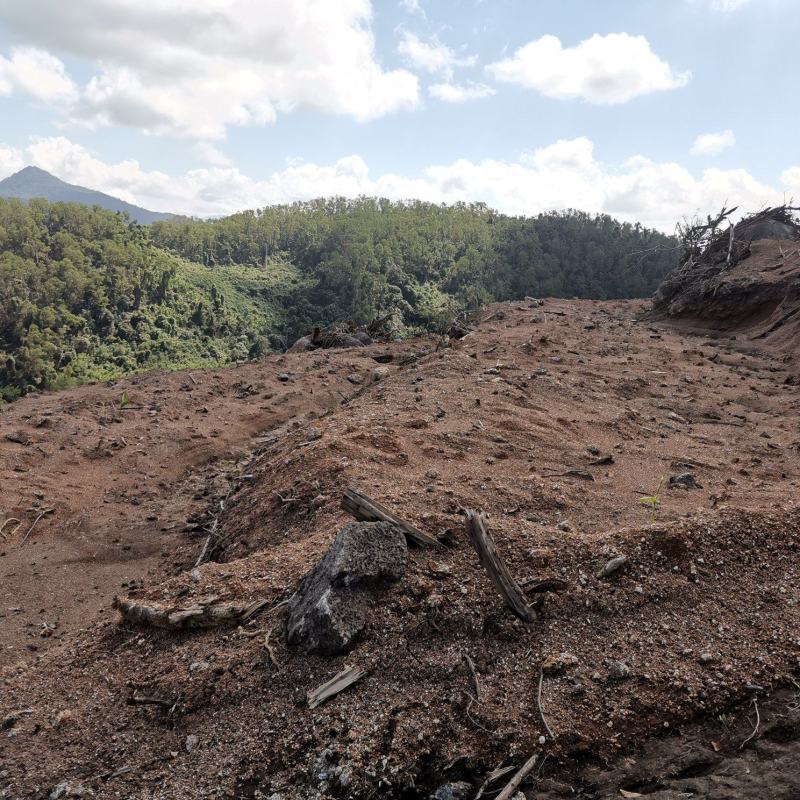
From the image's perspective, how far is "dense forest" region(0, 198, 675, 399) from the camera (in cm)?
4550

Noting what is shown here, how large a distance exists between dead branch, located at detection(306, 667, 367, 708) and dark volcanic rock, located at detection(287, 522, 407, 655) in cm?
13

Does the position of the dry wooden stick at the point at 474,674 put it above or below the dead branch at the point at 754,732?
below

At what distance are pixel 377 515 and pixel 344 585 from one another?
56 cm

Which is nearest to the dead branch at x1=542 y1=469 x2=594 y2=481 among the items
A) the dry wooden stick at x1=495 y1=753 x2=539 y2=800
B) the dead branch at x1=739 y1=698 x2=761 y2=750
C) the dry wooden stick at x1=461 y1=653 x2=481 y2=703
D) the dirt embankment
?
the dry wooden stick at x1=461 y1=653 x2=481 y2=703

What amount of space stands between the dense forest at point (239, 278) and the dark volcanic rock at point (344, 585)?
3395 centimetres

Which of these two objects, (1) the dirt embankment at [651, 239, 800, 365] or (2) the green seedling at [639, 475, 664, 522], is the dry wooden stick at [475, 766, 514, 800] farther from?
(1) the dirt embankment at [651, 239, 800, 365]

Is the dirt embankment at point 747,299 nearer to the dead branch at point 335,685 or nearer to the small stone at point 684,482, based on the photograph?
the small stone at point 684,482

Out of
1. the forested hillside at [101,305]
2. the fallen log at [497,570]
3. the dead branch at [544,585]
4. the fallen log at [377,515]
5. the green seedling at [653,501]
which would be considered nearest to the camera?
the fallen log at [497,570]

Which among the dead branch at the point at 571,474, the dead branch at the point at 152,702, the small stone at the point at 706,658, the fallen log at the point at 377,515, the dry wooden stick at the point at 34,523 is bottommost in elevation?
the dry wooden stick at the point at 34,523

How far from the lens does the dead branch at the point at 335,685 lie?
98.2 inches

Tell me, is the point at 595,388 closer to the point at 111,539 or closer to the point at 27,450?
the point at 111,539

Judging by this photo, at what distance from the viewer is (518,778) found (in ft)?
6.82

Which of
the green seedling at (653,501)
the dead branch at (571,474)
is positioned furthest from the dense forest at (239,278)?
the green seedling at (653,501)

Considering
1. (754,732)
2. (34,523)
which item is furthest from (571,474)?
(34,523)
